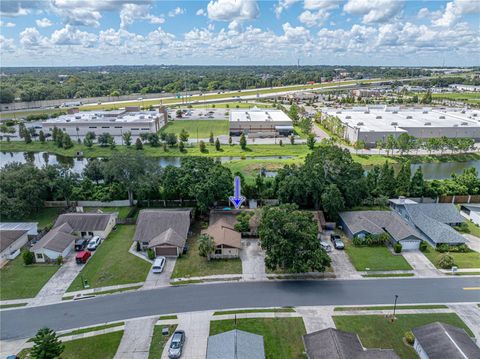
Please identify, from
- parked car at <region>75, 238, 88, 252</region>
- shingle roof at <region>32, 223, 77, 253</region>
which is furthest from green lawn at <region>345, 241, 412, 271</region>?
shingle roof at <region>32, 223, 77, 253</region>

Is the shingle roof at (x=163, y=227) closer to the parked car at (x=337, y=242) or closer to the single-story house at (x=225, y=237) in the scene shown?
the single-story house at (x=225, y=237)

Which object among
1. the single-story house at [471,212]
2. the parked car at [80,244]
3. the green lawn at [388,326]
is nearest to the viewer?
the green lawn at [388,326]

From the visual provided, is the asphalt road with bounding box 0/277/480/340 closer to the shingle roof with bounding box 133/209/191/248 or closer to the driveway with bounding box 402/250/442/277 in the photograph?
the driveway with bounding box 402/250/442/277

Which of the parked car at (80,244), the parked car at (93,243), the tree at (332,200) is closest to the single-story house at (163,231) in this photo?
the parked car at (93,243)

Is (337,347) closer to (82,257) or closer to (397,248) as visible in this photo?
(397,248)

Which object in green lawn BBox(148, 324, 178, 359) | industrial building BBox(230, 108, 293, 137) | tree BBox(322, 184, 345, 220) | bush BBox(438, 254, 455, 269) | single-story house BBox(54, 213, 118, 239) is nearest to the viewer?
green lawn BBox(148, 324, 178, 359)

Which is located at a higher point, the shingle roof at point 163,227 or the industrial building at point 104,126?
the industrial building at point 104,126

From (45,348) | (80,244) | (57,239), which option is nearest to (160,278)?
(80,244)
